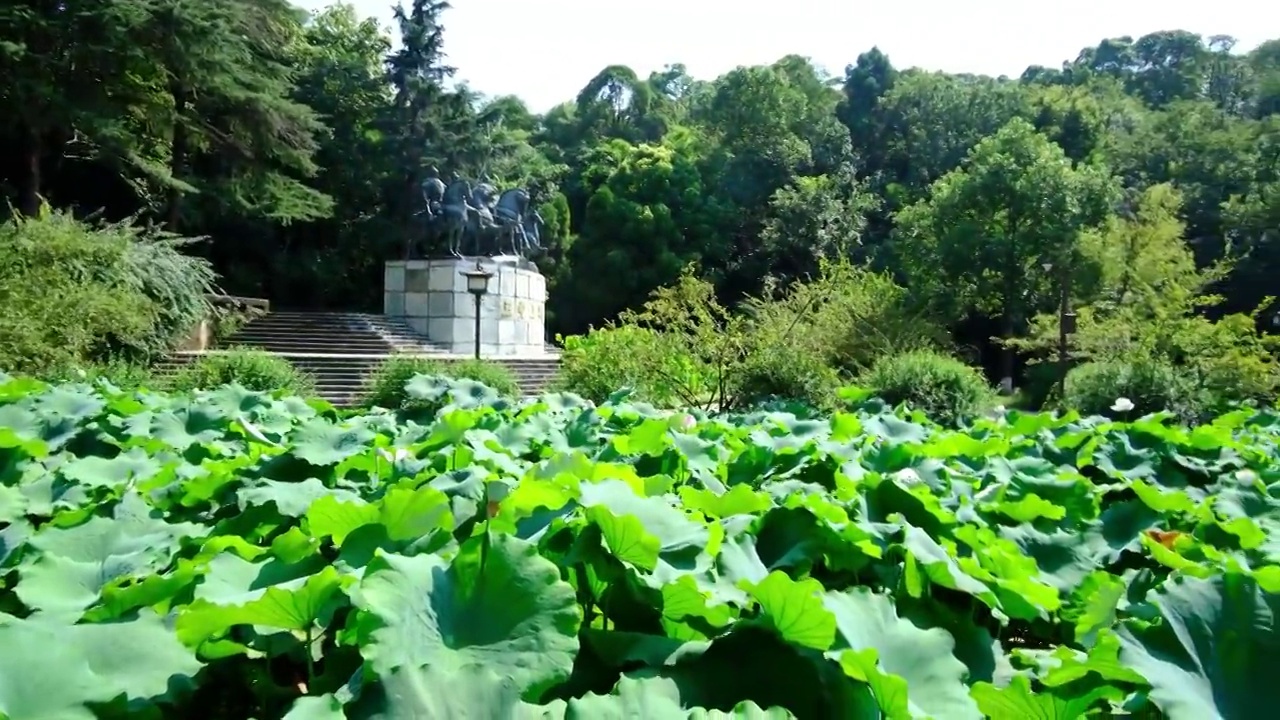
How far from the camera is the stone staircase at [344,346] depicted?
19234mm

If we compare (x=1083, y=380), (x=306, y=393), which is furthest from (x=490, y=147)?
(x=1083, y=380)

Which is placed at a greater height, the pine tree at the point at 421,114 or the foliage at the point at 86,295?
the pine tree at the point at 421,114

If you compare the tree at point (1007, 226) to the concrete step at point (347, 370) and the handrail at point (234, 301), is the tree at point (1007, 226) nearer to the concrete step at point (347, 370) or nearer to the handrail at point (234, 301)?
the concrete step at point (347, 370)

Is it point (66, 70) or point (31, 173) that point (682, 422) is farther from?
point (31, 173)

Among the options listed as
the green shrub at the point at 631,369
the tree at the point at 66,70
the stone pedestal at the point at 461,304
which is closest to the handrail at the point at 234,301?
the stone pedestal at the point at 461,304

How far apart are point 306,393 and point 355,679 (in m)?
13.8

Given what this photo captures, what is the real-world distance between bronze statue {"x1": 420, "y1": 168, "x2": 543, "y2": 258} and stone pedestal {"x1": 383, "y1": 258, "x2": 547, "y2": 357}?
1.93ft

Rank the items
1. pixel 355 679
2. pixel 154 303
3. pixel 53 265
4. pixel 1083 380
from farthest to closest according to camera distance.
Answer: pixel 154 303 < pixel 53 265 < pixel 1083 380 < pixel 355 679

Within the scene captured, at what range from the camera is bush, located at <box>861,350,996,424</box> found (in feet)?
38.7

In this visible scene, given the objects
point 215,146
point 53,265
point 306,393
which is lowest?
point 306,393

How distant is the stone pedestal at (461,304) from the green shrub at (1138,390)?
45.1 feet

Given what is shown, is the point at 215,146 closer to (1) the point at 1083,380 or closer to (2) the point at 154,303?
(2) the point at 154,303

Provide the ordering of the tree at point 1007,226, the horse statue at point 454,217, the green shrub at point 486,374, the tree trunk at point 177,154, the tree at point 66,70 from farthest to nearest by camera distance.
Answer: the tree at point 1007,226, the horse statue at point 454,217, the tree trunk at point 177,154, the tree at point 66,70, the green shrub at point 486,374

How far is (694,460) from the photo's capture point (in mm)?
2568
